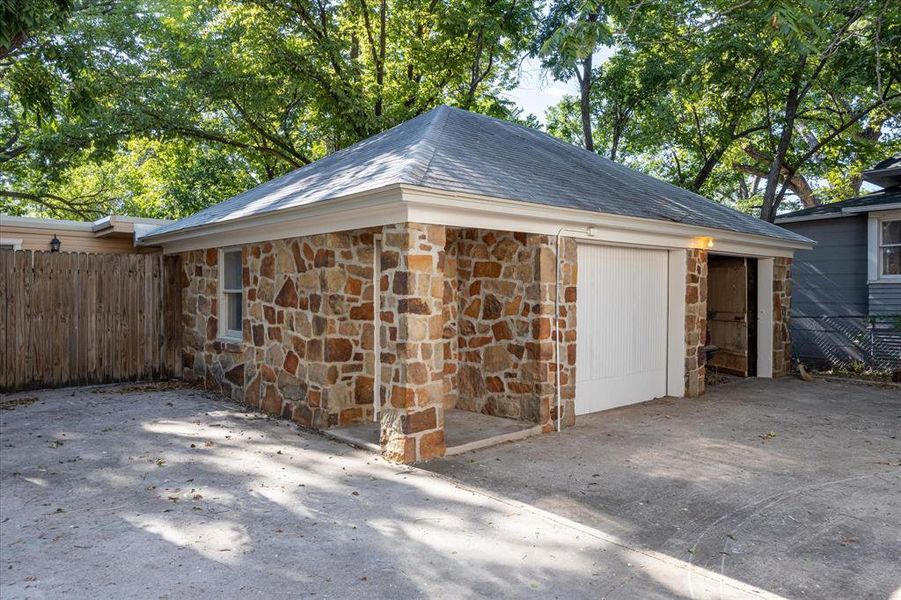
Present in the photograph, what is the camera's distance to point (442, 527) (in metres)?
4.10

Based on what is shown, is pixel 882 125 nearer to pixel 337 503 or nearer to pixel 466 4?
pixel 466 4

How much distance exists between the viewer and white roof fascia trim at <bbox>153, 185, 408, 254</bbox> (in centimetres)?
562

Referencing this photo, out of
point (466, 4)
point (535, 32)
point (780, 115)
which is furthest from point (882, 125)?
point (466, 4)

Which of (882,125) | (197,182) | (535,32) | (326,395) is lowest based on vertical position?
(326,395)

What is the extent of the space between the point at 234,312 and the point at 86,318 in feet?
8.21

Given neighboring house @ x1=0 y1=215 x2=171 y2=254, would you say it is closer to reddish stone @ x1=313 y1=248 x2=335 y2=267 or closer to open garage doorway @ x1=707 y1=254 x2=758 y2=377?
reddish stone @ x1=313 y1=248 x2=335 y2=267

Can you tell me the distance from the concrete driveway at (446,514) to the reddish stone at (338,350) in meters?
0.92

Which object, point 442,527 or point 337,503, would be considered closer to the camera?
point 442,527

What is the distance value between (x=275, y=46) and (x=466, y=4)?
528 centimetres

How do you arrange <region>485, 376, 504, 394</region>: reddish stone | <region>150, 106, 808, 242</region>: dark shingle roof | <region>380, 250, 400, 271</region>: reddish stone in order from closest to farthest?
1. <region>380, 250, 400, 271</region>: reddish stone
2. <region>150, 106, 808, 242</region>: dark shingle roof
3. <region>485, 376, 504, 394</region>: reddish stone

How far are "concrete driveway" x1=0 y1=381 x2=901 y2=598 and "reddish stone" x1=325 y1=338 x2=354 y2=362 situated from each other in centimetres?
92

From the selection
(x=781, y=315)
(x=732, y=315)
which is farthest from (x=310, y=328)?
(x=781, y=315)

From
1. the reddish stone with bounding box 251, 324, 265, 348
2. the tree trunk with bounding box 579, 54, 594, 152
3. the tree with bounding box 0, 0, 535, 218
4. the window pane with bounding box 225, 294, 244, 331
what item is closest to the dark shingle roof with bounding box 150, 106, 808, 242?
the window pane with bounding box 225, 294, 244, 331

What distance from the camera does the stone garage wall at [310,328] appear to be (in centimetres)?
672
